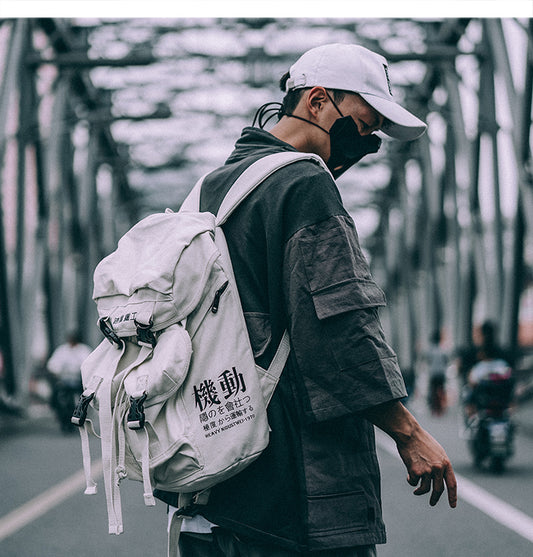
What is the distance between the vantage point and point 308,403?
2.10 m

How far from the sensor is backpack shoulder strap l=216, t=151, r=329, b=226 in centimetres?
221

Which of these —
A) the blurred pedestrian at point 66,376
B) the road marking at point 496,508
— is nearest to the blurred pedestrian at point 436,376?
the blurred pedestrian at point 66,376

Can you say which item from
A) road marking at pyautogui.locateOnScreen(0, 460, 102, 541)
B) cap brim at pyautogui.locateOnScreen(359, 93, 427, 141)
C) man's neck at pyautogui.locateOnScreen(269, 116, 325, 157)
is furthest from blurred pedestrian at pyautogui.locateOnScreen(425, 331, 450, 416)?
man's neck at pyautogui.locateOnScreen(269, 116, 325, 157)

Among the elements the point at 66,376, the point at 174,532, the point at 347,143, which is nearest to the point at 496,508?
the point at 347,143

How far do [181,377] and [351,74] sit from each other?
801mm

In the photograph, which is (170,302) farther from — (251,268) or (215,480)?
(215,480)

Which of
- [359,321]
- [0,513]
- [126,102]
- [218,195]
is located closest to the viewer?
[359,321]

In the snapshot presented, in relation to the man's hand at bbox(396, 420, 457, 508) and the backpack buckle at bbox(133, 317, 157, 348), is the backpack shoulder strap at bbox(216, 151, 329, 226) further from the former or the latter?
the man's hand at bbox(396, 420, 457, 508)

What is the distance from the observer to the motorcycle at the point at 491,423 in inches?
367

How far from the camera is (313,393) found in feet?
6.90

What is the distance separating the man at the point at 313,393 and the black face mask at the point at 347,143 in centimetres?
27

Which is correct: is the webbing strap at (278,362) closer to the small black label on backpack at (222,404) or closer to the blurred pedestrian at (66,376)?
the small black label on backpack at (222,404)

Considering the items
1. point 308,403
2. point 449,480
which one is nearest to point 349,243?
point 308,403

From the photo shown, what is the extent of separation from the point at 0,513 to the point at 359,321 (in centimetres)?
556
